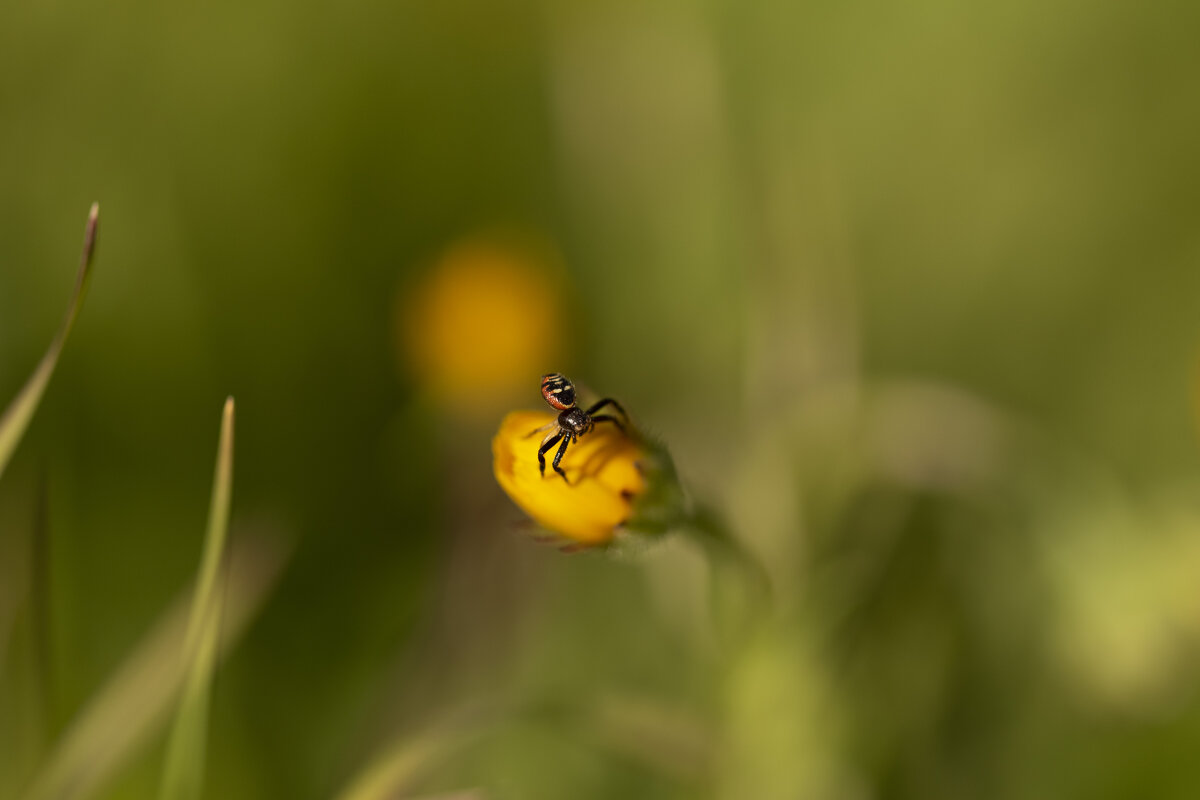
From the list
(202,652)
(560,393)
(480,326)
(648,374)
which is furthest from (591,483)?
(648,374)

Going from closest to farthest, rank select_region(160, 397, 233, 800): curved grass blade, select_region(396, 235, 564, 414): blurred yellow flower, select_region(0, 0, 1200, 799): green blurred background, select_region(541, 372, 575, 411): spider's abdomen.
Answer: select_region(160, 397, 233, 800): curved grass blade
select_region(541, 372, 575, 411): spider's abdomen
select_region(0, 0, 1200, 799): green blurred background
select_region(396, 235, 564, 414): blurred yellow flower

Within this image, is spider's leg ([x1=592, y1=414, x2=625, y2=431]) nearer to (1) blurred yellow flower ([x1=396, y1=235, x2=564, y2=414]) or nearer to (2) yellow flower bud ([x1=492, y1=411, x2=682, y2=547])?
(2) yellow flower bud ([x1=492, y1=411, x2=682, y2=547])

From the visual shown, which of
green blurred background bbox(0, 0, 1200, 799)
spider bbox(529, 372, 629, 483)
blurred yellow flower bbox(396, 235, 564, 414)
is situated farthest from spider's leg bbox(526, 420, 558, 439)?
blurred yellow flower bbox(396, 235, 564, 414)

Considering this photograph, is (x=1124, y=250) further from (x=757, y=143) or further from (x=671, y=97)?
(x=671, y=97)

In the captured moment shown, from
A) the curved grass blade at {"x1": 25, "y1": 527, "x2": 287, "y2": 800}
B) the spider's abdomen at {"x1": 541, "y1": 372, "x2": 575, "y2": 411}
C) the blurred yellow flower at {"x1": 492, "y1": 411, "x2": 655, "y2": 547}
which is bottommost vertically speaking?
the curved grass blade at {"x1": 25, "y1": 527, "x2": 287, "y2": 800}

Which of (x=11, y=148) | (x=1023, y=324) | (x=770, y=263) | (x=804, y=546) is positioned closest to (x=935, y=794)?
(x=804, y=546)

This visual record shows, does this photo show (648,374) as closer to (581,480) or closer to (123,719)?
(581,480)

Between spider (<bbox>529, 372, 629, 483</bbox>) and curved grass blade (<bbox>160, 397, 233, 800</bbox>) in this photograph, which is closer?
curved grass blade (<bbox>160, 397, 233, 800</bbox>)
